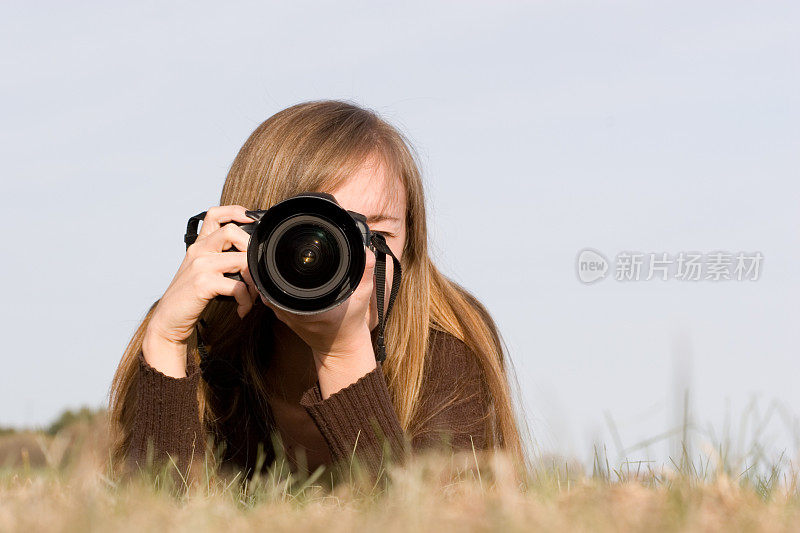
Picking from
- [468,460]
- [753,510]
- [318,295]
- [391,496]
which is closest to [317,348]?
[318,295]

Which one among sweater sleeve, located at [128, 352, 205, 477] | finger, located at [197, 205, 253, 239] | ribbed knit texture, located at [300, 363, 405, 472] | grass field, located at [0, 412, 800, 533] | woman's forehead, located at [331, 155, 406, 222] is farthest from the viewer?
woman's forehead, located at [331, 155, 406, 222]

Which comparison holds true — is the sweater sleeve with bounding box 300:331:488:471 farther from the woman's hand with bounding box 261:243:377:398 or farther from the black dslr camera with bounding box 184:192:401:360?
the black dslr camera with bounding box 184:192:401:360

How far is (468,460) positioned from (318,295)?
59cm

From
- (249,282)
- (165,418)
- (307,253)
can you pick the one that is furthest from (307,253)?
(165,418)

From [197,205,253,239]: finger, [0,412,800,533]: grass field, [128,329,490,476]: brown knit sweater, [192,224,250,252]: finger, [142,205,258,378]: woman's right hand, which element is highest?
[197,205,253,239]: finger

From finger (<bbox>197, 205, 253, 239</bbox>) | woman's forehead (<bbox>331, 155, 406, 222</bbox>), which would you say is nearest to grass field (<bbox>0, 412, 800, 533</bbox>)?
finger (<bbox>197, 205, 253, 239</bbox>)

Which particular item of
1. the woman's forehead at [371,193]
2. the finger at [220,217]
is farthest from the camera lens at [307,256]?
the woman's forehead at [371,193]

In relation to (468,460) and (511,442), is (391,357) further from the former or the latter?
(468,460)

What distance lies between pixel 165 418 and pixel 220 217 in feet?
2.00

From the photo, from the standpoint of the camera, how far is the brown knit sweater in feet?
7.45

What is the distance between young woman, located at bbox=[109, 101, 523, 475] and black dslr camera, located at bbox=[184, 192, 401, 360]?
60mm

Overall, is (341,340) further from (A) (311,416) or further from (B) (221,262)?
(B) (221,262)

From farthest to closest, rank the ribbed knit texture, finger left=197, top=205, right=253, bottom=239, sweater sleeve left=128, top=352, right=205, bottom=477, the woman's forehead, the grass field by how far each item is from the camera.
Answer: the woman's forehead, finger left=197, top=205, right=253, bottom=239, sweater sleeve left=128, top=352, right=205, bottom=477, the ribbed knit texture, the grass field

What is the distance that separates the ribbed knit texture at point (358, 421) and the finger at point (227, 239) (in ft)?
1.71
